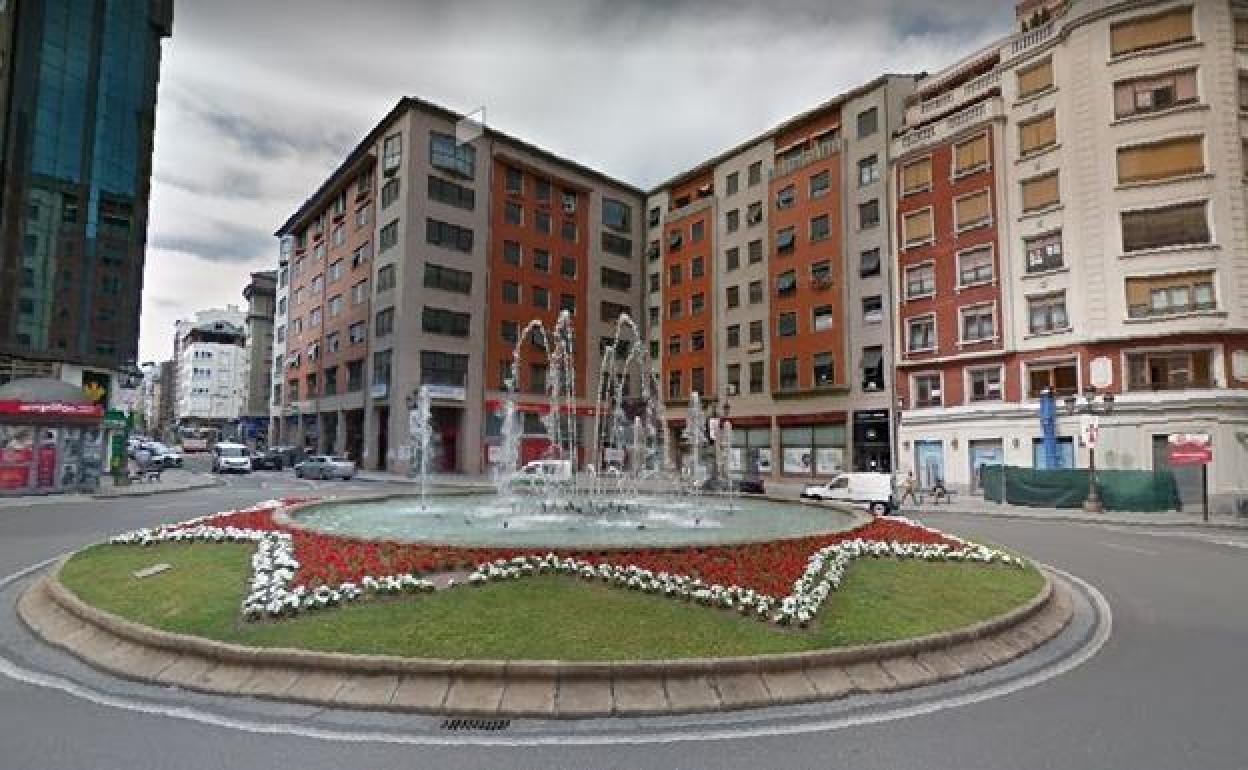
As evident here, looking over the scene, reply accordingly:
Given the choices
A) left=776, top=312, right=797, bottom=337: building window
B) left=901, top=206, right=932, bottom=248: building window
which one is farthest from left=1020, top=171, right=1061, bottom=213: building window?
left=776, top=312, right=797, bottom=337: building window

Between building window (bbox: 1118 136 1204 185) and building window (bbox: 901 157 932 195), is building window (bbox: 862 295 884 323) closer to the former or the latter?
building window (bbox: 901 157 932 195)

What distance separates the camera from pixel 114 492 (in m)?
29.4

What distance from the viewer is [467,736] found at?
5.27 metres

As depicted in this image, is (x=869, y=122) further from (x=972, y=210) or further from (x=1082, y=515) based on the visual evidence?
(x=1082, y=515)

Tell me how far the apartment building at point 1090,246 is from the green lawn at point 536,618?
27.3m

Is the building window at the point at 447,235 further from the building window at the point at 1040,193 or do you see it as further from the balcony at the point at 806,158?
the building window at the point at 1040,193

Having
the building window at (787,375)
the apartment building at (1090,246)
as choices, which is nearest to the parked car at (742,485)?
the apartment building at (1090,246)

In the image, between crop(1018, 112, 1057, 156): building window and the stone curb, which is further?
crop(1018, 112, 1057, 156): building window

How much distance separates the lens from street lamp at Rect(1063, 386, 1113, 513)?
26.8 meters

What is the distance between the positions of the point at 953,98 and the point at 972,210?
7.10 m

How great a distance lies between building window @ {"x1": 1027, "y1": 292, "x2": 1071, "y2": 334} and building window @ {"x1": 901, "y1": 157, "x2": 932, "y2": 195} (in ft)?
30.9

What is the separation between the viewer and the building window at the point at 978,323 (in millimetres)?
35900

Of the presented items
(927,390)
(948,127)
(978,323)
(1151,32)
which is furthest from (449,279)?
(1151,32)

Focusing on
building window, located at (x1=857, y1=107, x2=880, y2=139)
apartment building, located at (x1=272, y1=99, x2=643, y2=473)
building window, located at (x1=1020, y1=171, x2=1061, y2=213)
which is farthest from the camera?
apartment building, located at (x1=272, y1=99, x2=643, y2=473)
